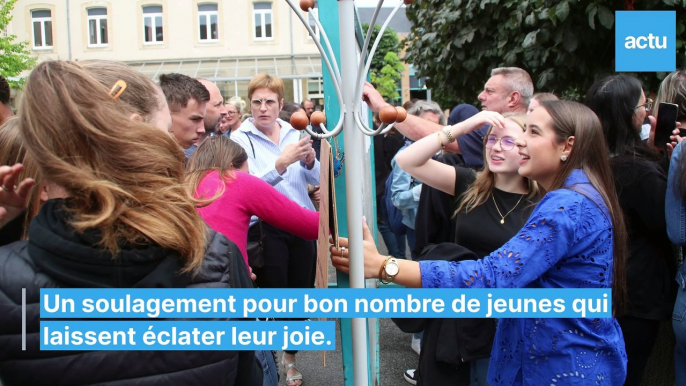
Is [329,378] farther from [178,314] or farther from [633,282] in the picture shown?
[178,314]

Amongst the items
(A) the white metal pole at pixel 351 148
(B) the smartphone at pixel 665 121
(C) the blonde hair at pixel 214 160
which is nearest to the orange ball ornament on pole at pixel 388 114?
(A) the white metal pole at pixel 351 148

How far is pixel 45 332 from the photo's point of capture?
3.80ft

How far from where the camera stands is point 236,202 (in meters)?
2.41

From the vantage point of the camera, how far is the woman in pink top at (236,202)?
2.38 metres

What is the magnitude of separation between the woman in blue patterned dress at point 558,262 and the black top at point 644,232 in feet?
2.59

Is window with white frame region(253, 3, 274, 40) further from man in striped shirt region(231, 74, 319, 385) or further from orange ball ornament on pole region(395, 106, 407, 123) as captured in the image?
orange ball ornament on pole region(395, 106, 407, 123)

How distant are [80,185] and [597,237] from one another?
4.73 ft

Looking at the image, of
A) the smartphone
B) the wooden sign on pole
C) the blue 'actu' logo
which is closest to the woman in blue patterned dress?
the wooden sign on pole

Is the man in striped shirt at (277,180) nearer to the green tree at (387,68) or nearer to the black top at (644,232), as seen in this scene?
the black top at (644,232)

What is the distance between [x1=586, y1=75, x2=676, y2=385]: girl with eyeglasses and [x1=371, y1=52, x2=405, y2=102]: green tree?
1378 inches

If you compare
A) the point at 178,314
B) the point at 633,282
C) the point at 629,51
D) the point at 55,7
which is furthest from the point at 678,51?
the point at 55,7

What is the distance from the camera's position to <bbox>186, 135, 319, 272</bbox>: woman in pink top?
2381 millimetres

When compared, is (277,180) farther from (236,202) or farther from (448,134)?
(448,134)

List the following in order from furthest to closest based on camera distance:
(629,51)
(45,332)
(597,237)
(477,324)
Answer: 1. (629,51)
2. (477,324)
3. (597,237)
4. (45,332)
